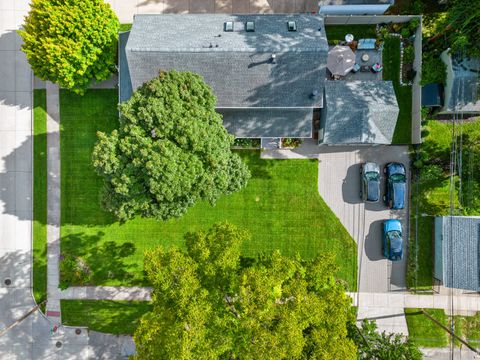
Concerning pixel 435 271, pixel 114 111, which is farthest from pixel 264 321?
pixel 114 111

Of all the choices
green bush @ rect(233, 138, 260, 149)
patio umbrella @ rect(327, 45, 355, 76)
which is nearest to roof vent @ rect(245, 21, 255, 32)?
patio umbrella @ rect(327, 45, 355, 76)

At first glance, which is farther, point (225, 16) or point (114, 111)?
point (114, 111)

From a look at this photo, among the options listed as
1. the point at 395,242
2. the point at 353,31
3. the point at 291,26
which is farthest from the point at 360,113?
the point at 395,242

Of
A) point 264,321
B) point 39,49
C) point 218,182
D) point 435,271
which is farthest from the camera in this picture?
point 435,271

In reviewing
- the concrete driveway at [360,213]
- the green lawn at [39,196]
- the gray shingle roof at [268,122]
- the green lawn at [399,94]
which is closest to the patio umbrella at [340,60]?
the green lawn at [399,94]

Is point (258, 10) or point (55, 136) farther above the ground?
point (258, 10)

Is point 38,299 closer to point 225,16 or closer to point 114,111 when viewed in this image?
point 114,111

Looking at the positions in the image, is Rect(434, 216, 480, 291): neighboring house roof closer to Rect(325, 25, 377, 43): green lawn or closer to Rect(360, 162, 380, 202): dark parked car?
Rect(360, 162, 380, 202): dark parked car
